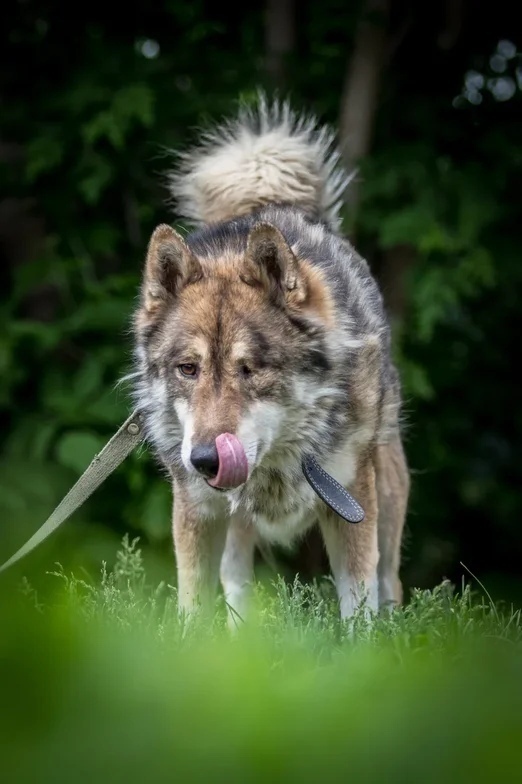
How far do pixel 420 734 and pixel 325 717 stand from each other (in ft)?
0.36

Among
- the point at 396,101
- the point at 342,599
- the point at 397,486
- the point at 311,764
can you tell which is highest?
the point at 396,101

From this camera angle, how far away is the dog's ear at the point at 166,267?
3.59 metres

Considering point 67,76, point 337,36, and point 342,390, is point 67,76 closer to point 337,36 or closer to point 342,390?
point 337,36

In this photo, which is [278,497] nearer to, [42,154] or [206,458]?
[206,458]

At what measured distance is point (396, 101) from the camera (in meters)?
7.67

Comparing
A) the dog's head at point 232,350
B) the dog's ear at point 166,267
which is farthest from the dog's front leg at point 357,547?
the dog's ear at point 166,267

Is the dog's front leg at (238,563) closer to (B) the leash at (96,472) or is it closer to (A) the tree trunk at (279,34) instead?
(B) the leash at (96,472)

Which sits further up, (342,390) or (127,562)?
(342,390)

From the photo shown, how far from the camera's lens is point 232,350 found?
3.38m

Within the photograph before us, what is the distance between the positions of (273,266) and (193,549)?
112cm

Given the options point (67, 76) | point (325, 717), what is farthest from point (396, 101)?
point (325, 717)

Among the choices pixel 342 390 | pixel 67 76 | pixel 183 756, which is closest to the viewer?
pixel 183 756

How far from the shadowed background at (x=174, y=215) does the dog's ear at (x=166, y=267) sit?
2.97m

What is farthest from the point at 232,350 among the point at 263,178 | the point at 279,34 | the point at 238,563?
the point at 279,34
